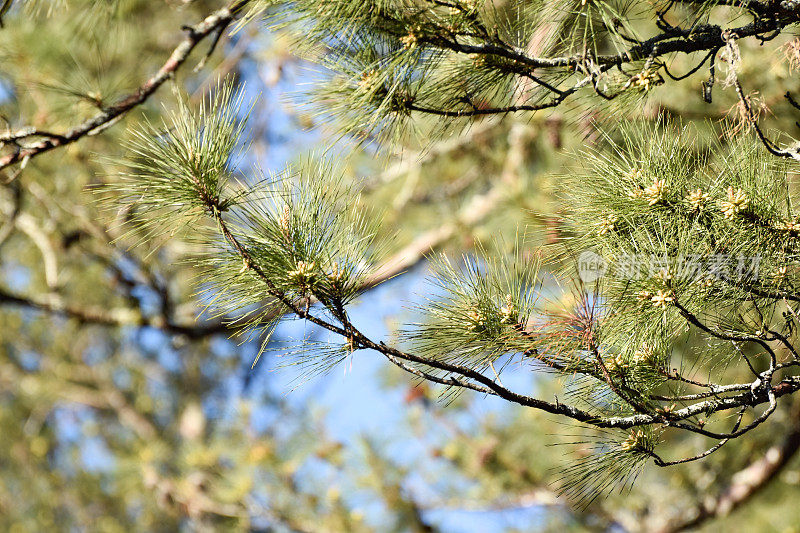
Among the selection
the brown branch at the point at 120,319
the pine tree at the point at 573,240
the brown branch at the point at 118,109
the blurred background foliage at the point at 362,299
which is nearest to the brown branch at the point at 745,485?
the blurred background foliage at the point at 362,299

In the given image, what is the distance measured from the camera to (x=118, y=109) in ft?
4.84

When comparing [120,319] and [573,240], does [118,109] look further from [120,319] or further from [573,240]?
[120,319]

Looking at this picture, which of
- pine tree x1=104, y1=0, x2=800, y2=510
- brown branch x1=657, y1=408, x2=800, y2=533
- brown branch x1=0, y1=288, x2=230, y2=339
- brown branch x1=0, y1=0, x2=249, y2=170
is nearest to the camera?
pine tree x1=104, y1=0, x2=800, y2=510

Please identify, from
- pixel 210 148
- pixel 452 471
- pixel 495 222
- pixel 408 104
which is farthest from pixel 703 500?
pixel 210 148

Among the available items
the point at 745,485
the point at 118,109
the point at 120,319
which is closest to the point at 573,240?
the point at 118,109

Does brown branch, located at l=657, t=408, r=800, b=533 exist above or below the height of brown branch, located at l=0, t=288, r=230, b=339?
below

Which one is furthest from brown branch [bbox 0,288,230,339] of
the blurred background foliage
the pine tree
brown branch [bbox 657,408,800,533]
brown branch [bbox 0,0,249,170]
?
brown branch [bbox 657,408,800,533]

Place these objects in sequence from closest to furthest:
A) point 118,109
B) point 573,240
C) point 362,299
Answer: point 573,240 < point 118,109 < point 362,299

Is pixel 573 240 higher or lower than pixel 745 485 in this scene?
lower

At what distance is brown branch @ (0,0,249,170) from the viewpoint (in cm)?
140

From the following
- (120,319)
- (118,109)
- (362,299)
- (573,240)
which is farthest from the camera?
(120,319)

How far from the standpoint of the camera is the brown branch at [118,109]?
140 centimetres

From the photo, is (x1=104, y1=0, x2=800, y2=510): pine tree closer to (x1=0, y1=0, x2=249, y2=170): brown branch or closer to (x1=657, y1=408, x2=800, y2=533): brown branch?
(x1=0, y1=0, x2=249, y2=170): brown branch

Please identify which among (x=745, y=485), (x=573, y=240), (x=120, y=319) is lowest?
(x=573, y=240)
